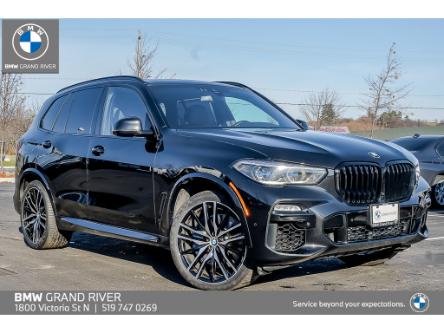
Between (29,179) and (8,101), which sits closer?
(29,179)

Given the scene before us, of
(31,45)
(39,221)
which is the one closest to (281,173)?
(39,221)

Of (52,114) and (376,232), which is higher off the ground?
(52,114)

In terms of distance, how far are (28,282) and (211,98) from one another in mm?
2457

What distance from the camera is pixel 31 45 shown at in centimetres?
1152

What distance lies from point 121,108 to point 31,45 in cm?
599

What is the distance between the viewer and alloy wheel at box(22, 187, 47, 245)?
23.5 feet

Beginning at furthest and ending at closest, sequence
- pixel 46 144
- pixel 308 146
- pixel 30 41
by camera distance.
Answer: pixel 30 41 < pixel 46 144 < pixel 308 146

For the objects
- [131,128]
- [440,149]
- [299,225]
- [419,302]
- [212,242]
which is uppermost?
[131,128]

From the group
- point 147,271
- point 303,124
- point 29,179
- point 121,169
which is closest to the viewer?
point 121,169

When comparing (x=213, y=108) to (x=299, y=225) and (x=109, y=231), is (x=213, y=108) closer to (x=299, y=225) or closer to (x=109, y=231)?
(x=109, y=231)

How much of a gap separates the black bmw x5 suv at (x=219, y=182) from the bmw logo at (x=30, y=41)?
14.2ft


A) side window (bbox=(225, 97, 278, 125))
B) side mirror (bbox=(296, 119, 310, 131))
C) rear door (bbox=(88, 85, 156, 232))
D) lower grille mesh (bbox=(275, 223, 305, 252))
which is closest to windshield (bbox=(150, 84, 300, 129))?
side window (bbox=(225, 97, 278, 125))

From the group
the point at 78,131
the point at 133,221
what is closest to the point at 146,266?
the point at 133,221

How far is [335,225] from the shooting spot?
471 centimetres
